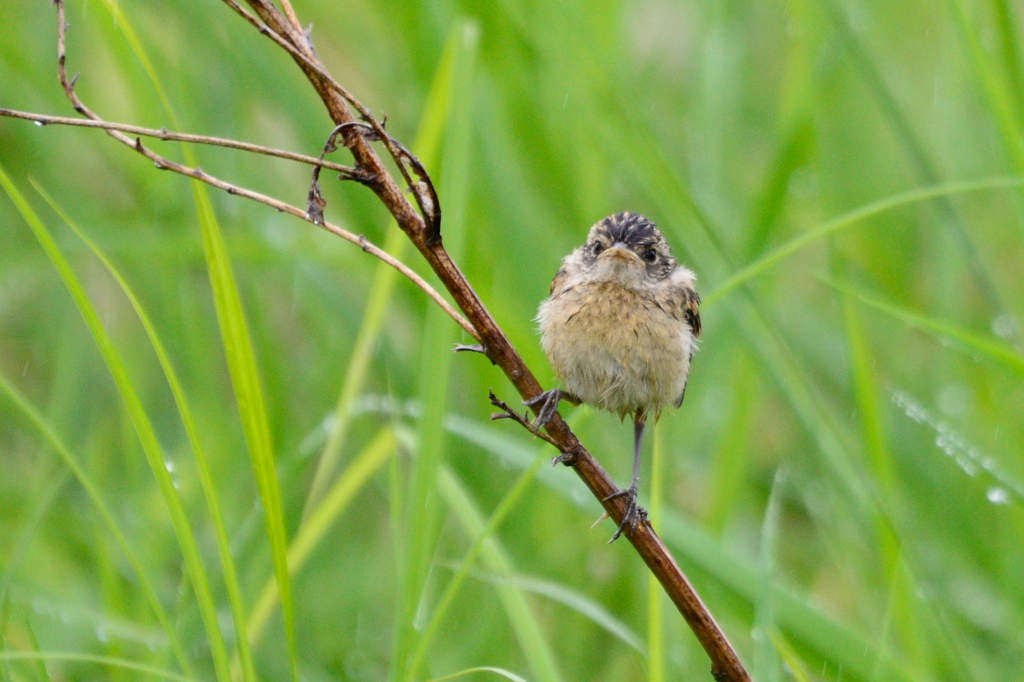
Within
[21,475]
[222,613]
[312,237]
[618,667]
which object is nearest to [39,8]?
[312,237]

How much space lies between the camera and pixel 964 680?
2.84 metres

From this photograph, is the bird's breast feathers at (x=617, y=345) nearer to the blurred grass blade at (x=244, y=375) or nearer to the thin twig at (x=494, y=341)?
the thin twig at (x=494, y=341)

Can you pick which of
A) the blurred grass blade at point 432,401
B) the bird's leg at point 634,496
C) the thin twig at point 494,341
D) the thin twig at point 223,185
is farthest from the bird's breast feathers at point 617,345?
the thin twig at point 223,185

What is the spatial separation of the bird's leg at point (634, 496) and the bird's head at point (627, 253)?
454 millimetres

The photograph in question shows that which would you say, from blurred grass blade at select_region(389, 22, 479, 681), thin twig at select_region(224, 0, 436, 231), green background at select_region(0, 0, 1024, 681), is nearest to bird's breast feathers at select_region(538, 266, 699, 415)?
green background at select_region(0, 0, 1024, 681)

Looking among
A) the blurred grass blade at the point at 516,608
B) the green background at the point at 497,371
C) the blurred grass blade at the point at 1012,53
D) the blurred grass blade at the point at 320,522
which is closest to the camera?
the blurred grass blade at the point at 516,608

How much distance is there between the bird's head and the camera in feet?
11.6

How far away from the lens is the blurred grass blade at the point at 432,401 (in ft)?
7.38

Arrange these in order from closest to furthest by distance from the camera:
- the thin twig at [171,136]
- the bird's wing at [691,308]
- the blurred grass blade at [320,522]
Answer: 1. the thin twig at [171,136]
2. the blurred grass blade at [320,522]
3. the bird's wing at [691,308]

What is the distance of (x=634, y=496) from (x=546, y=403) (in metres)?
0.46

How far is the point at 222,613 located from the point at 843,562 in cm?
224

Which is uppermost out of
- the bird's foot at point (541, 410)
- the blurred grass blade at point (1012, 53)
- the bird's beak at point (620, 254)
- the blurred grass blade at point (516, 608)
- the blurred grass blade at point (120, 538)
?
the blurred grass blade at point (1012, 53)

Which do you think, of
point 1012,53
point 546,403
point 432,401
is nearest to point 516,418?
point 432,401

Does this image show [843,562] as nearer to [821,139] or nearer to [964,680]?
[964,680]
